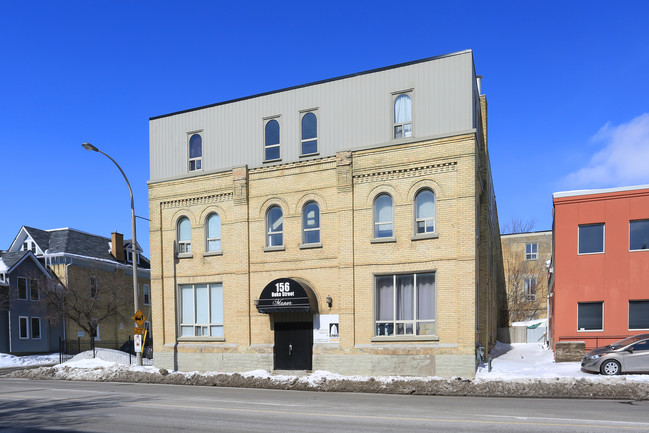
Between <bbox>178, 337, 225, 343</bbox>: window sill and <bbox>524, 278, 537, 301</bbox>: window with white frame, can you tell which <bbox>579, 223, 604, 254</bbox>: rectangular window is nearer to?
<bbox>178, 337, 225, 343</bbox>: window sill

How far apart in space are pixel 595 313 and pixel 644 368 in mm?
4769

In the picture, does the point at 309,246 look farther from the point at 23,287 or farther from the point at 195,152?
the point at 23,287

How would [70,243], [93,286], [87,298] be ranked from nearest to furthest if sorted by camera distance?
[87,298] → [70,243] → [93,286]

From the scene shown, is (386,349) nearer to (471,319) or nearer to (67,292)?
(471,319)

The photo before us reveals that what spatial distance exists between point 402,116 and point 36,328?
35.0m

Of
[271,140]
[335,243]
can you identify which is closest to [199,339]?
[335,243]

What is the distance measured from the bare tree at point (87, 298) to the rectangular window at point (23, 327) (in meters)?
2.35

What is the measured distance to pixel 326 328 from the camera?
2097 cm

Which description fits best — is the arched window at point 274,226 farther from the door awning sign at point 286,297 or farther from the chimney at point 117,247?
the chimney at point 117,247

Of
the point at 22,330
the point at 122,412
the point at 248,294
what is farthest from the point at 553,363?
the point at 22,330

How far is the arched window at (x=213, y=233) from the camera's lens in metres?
23.8

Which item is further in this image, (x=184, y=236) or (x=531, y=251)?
(x=531, y=251)

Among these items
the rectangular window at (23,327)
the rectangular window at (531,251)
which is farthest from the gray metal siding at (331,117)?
the rectangular window at (531,251)

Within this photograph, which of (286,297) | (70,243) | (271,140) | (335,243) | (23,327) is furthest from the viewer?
(70,243)
